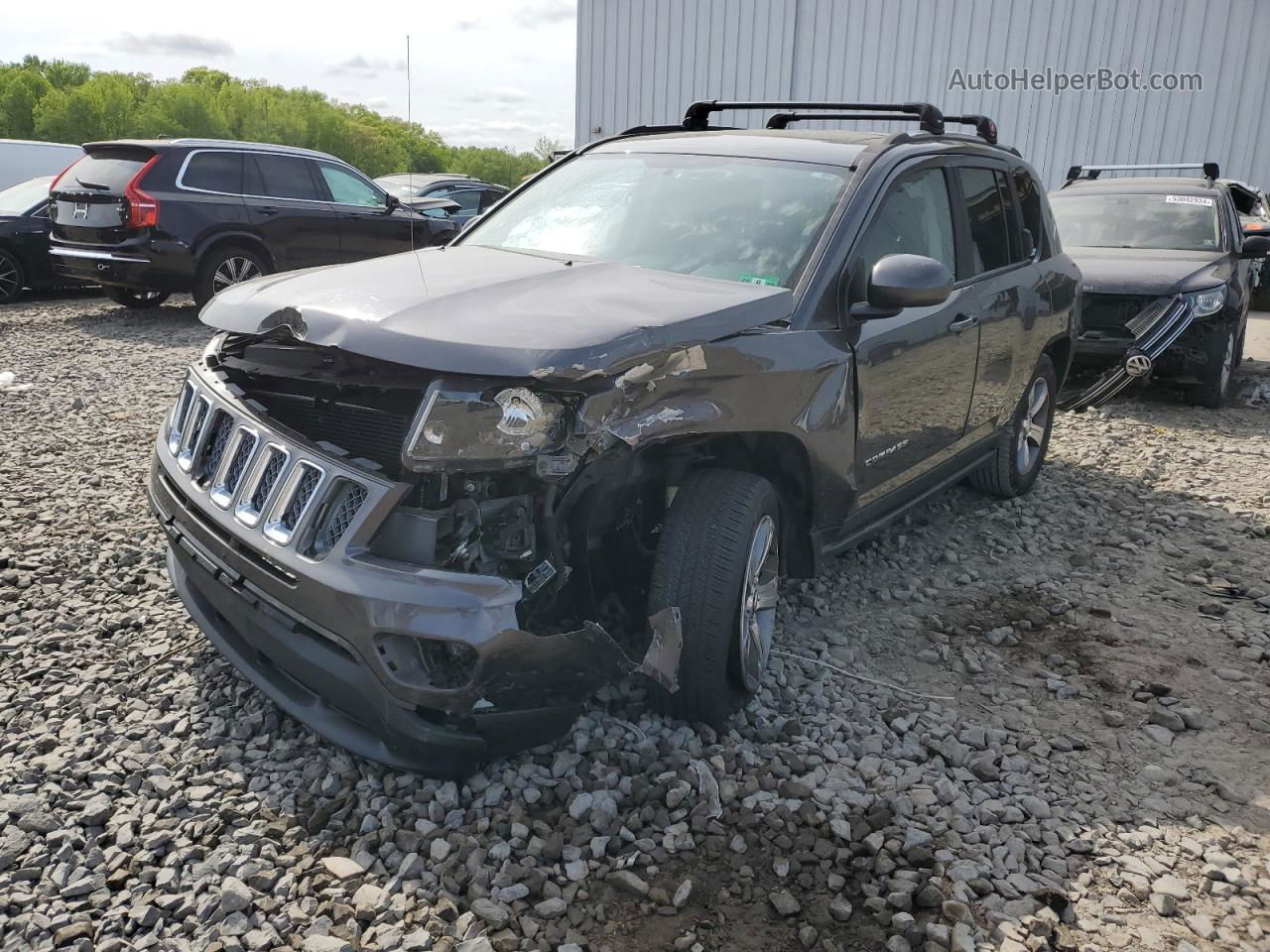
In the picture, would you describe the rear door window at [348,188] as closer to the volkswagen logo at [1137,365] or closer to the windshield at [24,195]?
the windshield at [24,195]

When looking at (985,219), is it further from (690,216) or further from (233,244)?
(233,244)

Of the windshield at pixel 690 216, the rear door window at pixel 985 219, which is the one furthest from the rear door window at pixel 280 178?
the rear door window at pixel 985 219

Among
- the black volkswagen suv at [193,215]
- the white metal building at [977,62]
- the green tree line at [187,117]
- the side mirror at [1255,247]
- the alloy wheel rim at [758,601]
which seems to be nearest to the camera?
the alloy wheel rim at [758,601]

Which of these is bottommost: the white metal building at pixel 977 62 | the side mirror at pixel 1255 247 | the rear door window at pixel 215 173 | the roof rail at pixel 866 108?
the side mirror at pixel 1255 247

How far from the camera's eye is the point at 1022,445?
5410 mm

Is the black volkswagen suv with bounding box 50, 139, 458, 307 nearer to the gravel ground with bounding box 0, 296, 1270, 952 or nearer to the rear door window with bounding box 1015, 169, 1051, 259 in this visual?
the gravel ground with bounding box 0, 296, 1270, 952

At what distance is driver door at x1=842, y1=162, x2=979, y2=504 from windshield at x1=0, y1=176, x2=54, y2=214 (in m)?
10.3

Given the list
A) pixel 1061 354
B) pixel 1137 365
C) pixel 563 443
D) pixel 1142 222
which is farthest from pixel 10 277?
pixel 1142 222

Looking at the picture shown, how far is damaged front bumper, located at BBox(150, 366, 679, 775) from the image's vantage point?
7.67ft

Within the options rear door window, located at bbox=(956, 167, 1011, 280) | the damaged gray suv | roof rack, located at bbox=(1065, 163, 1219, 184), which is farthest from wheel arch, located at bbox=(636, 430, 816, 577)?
roof rack, located at bbox=(1065, 163, 1219, 184)

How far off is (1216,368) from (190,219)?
904cm

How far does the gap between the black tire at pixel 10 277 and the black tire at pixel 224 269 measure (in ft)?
8.24

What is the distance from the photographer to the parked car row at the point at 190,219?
9.50m

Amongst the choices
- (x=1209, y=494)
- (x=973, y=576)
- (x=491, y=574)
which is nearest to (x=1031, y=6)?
(x=1209, y=494)
